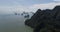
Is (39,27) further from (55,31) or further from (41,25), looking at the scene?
(55,31)

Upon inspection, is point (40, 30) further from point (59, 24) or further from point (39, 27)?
point (59, 24)

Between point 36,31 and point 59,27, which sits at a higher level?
point 59,27

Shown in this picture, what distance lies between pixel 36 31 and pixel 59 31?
285 inches

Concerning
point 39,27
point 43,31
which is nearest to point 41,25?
point 39,27

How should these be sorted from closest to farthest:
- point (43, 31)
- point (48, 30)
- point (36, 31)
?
point (48, 30)
point (43, 31)
point (36, 31)

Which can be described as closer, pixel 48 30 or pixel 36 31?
pixel 48 30

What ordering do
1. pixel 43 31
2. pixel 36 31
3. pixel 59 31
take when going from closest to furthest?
1. pixel 59 31
2. pixel 43 31
3. pixel 36 31

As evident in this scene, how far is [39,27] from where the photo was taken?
30.4 metres

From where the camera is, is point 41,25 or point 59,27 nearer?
point 59,27

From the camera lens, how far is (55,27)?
24.6 metres

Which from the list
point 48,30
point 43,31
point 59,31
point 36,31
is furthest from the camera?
point 36,31

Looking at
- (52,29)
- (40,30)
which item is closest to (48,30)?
(52,29)

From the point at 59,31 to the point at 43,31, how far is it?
14.8 feet

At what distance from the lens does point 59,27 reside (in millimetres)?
24156
